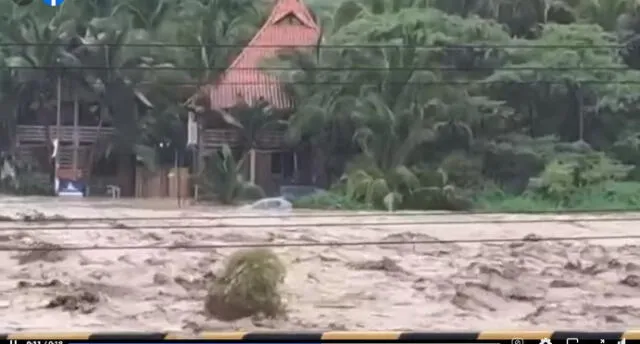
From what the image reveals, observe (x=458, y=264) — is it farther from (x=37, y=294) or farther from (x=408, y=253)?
(x=37, y=294)

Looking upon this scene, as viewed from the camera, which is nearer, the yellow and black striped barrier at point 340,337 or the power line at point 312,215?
the yellow and black striped barrier at point 340,337

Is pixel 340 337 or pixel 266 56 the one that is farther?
pixel 266 56

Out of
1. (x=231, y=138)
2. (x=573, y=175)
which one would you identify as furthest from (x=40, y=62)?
(x=573, y=175)

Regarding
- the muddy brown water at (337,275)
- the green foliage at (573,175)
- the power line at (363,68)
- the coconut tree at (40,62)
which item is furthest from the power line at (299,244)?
the power line at (363,68)

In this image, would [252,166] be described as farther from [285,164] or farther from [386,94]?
[386,94]

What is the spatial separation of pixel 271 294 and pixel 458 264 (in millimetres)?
603

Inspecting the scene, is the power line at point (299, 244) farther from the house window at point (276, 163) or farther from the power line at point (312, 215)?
the house window at point (276, 163)

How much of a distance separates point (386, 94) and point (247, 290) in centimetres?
77

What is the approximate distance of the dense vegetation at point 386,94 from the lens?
3.01 meters

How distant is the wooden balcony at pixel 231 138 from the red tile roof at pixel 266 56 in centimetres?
9

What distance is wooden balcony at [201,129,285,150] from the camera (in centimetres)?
302

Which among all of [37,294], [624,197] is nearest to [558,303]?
[624,197]

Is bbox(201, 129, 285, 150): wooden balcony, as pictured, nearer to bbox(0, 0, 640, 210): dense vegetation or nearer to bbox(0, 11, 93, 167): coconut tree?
bbox(0, 0, 640, 210): dense vegetation

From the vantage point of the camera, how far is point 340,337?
2861mm
